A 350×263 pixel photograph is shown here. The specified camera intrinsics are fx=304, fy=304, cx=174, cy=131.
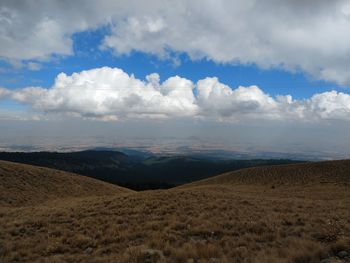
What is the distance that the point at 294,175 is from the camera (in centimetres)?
5072

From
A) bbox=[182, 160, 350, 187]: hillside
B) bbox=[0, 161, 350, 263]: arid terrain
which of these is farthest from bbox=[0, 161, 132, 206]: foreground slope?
bbox=[182, 160, 350, 187]: hillside

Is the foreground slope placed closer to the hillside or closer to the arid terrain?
the arid terrain

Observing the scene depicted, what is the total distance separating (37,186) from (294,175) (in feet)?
128

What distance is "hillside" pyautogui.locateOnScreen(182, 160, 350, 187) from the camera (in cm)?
4591

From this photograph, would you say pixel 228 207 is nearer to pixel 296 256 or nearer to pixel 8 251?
pixel 296 256

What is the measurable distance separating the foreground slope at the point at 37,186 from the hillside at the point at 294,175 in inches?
921

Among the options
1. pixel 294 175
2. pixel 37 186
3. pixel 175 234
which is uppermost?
pixel 175 234

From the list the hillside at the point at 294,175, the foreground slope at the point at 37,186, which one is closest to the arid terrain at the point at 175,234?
the foreground slope at the point at 37,186

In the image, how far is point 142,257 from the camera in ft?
29.8

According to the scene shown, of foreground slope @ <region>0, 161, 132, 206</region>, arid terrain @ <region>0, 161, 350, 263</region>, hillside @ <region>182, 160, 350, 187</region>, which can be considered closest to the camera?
arid terrain @ <region>0, 161, 350, 263</region>

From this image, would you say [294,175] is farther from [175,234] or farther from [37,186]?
[175,234]

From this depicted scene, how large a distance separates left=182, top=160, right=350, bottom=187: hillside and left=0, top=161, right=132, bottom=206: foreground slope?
23389mm

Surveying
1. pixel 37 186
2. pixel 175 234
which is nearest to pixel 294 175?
pixel 37 186

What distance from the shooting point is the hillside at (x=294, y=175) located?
45909 mm
